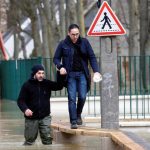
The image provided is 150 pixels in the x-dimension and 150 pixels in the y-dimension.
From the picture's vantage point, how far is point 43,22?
43.7 metres

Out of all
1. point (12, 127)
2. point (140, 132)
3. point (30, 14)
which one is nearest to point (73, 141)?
point (140, 132)

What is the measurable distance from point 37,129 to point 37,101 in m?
0.59

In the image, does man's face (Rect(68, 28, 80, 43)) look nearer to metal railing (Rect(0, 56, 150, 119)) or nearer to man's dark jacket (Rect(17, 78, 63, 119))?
man's dark jacket (Rect(17, 78, 63, 119))

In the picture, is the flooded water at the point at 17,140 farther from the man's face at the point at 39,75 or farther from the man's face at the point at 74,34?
the man's face at the point at 74,34

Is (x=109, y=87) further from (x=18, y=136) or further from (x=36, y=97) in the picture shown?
(x=18, y=136)

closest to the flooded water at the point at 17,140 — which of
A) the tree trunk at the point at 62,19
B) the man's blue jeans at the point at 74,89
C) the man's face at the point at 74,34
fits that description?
the man's blue jeans at the point at 74,89

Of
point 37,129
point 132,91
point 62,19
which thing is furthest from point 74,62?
point 62,19

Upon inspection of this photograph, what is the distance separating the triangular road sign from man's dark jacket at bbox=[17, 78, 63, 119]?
4.48 ft

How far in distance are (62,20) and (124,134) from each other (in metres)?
29.0

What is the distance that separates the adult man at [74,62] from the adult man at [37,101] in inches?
11.9

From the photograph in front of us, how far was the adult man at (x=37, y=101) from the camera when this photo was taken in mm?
14016

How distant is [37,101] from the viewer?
14.0 m

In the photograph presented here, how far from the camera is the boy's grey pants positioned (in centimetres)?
1420

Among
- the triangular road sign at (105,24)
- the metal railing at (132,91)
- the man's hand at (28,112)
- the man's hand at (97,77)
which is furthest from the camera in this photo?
the metal railing at (132,91)
